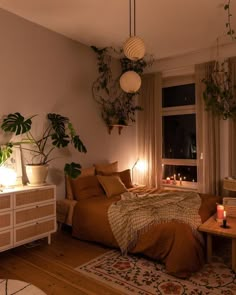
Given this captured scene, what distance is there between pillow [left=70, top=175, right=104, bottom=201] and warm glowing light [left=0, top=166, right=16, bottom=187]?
910mm

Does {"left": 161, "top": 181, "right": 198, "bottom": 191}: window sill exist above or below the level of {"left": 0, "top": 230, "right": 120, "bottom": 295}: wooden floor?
above

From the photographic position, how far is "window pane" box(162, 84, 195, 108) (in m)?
4.77

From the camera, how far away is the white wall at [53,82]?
3186mm

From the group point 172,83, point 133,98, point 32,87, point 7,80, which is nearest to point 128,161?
point 133,98

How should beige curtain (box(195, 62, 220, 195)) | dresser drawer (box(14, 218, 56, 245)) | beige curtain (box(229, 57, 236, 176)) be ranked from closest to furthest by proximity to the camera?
1. dresser drawer (box(14, 218, 56, 245))
2. beige curtain (box(229, 57, 236, 176))
3. beige curtain (box(195, 62, 220, 195))

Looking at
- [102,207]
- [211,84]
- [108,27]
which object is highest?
[108,27]

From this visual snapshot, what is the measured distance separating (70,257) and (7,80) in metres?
2.24

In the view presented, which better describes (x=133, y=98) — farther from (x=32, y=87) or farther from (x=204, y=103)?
(x=32, y=87)

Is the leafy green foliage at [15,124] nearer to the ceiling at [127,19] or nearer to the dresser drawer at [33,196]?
the dresser drawer at [33,196]

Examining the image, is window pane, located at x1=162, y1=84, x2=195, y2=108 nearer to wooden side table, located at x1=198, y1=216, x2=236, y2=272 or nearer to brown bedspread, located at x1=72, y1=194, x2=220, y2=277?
brown bedspread, located at x1=72, y1=194, x2=220, y2=277

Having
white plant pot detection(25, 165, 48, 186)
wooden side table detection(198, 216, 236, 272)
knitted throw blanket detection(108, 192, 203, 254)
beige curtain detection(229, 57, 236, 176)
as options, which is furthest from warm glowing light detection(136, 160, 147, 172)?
white plant pot detection(25, 165, 48, 186)

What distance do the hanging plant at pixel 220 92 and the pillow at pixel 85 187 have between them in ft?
7.43

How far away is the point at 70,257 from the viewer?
288 centimetres

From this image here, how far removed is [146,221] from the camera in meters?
2.78
